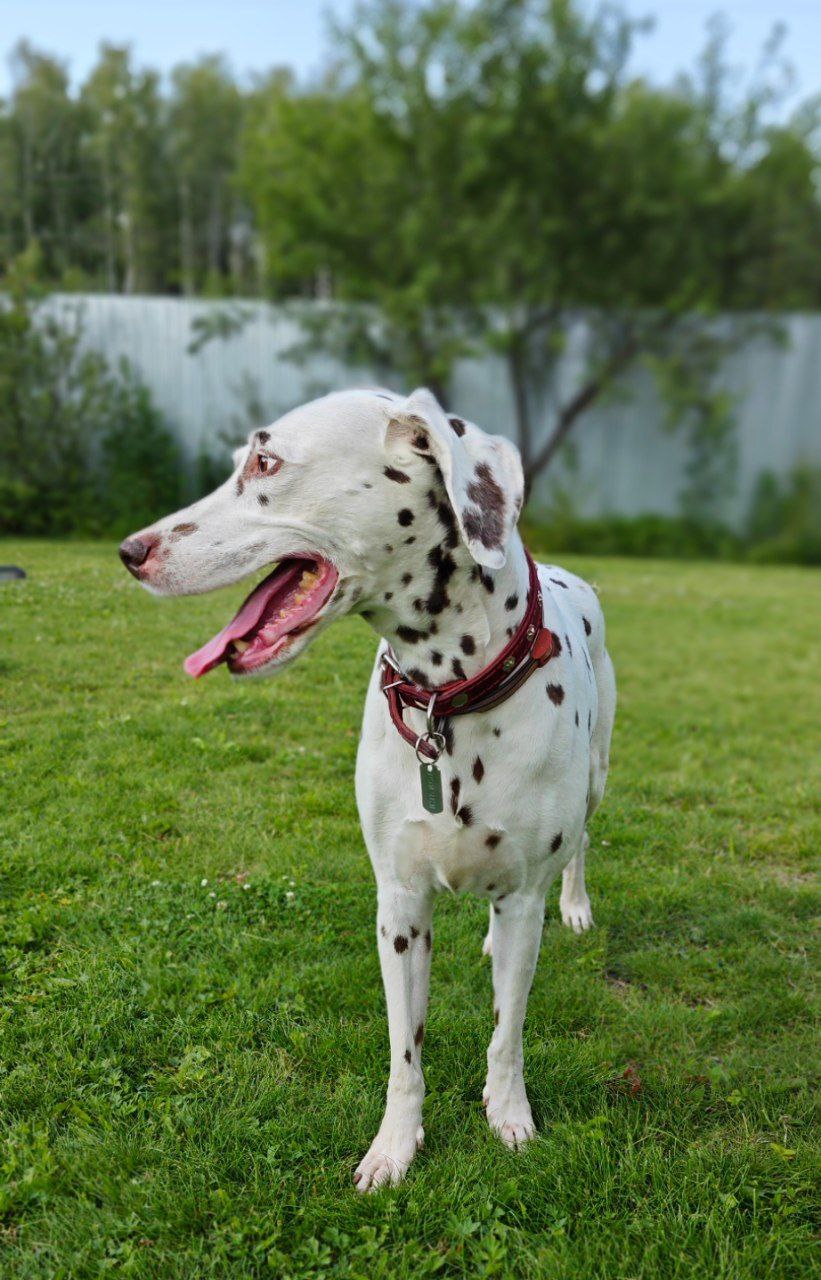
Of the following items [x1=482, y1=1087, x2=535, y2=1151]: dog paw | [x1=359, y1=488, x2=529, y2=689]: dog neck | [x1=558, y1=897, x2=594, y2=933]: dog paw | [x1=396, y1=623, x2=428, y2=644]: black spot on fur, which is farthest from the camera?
[x1=558, y1=897, x2=594, y2=933]: dog paw

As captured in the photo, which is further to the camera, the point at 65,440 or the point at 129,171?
the point at 129,171

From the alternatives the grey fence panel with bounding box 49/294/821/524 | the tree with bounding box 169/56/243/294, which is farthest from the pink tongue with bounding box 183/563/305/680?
the tree with bounding box 169/56/243/294

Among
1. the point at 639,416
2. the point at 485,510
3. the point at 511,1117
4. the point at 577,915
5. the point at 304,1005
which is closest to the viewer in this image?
the point at 485,510

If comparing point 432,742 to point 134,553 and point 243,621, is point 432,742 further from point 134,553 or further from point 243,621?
point 134,553

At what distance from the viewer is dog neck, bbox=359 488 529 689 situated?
2363mm

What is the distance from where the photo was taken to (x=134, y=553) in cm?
232

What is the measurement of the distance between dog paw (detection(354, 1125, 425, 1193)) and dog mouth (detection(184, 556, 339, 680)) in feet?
4.64

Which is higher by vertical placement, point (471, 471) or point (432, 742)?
point (471, 471)

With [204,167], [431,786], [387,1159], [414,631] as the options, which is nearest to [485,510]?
[414,631]

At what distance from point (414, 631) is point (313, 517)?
394 mm

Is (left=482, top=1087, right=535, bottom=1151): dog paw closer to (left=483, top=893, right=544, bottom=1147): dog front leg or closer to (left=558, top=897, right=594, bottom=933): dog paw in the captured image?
(left=483, top=893, right=544, bottom=1147): dog front leg

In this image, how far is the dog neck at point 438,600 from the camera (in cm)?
236

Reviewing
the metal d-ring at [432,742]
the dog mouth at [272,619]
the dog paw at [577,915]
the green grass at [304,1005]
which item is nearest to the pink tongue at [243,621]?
the dog mouth at [272,619]

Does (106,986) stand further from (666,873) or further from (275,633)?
(666,873)
